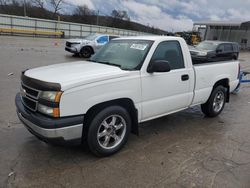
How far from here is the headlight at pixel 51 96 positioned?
2.87 m

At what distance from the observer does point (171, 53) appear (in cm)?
428

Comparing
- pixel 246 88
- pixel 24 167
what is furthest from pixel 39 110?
pixel 246 88

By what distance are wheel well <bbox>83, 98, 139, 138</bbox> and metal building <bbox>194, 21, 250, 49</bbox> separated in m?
44.9

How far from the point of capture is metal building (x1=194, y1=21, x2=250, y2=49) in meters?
46.0

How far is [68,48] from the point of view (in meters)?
16.2

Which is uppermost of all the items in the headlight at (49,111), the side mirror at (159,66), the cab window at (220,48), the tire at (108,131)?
the cab window at (220,48)

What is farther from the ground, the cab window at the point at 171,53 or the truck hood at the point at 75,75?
the cab window at the point at 171,53

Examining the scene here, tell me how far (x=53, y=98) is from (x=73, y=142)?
66 centimetres

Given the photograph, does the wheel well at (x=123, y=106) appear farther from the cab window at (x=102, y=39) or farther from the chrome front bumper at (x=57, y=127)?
the cab window at (x=102, y=39)

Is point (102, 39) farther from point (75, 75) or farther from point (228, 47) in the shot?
point (75, 75)

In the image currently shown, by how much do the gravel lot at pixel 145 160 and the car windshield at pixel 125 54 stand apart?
4.52 feet

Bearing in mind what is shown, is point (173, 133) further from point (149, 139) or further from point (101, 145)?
point (101, 145)

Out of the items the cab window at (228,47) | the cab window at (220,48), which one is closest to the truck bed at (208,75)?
the cab window at (220,48)

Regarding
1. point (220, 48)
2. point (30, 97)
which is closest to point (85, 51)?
point (220, 48)
